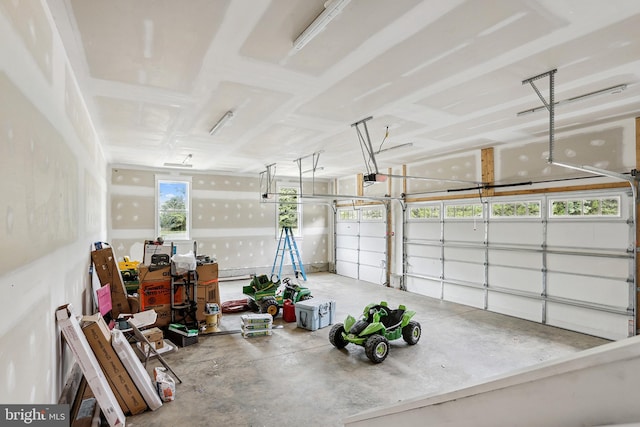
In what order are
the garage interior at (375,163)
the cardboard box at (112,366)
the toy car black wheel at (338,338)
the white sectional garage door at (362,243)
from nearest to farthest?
the garage interior at (375,163), the cardboard box at (112,366), the toy car black wheel at (338,338), the white sectional garage door at (362,243)

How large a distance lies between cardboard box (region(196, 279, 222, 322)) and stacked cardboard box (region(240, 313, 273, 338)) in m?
0.78

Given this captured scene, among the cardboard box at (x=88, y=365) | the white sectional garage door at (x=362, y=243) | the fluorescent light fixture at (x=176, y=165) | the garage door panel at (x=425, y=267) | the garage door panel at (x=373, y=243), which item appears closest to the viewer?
the cardboard box at (x=88, y=365)

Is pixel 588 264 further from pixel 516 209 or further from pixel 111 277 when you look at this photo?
pixel 111 277

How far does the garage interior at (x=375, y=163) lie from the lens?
6.83ft

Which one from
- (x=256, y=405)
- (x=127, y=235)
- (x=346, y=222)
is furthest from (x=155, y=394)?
(x=346, y=222)

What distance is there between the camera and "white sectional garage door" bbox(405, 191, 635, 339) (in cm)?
556

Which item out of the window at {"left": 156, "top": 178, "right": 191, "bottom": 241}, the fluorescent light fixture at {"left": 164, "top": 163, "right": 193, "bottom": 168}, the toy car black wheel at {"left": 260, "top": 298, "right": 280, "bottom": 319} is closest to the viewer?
the toy car black wheel at {"left": 260, "top": 298, "right": 280, "bottom": 319}

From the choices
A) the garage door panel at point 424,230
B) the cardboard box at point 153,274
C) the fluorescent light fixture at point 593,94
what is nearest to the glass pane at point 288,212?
the garage door panel at point 424,230

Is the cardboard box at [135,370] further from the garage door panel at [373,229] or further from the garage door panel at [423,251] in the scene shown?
the garage door panel at [373,229]

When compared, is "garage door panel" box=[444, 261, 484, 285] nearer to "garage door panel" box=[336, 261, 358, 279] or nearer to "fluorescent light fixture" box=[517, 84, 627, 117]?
"garage door panel" box=[336, 261, 358, 279]

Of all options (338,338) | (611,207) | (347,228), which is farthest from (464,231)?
(347,228)

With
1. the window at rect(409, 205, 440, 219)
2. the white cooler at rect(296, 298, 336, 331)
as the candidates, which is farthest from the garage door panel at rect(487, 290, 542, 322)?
the white cooler at rect(296, 298, 336, 331)

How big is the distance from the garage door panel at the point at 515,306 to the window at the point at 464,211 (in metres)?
1.75

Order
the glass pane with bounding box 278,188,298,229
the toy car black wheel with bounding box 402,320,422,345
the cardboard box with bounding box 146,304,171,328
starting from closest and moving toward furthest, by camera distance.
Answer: the toy car black wheel with bounding box 402,320,422,345 < the cardboard box with bounding box 146,304,171,328 < the glass pane with bounding box 278,188,298,229
